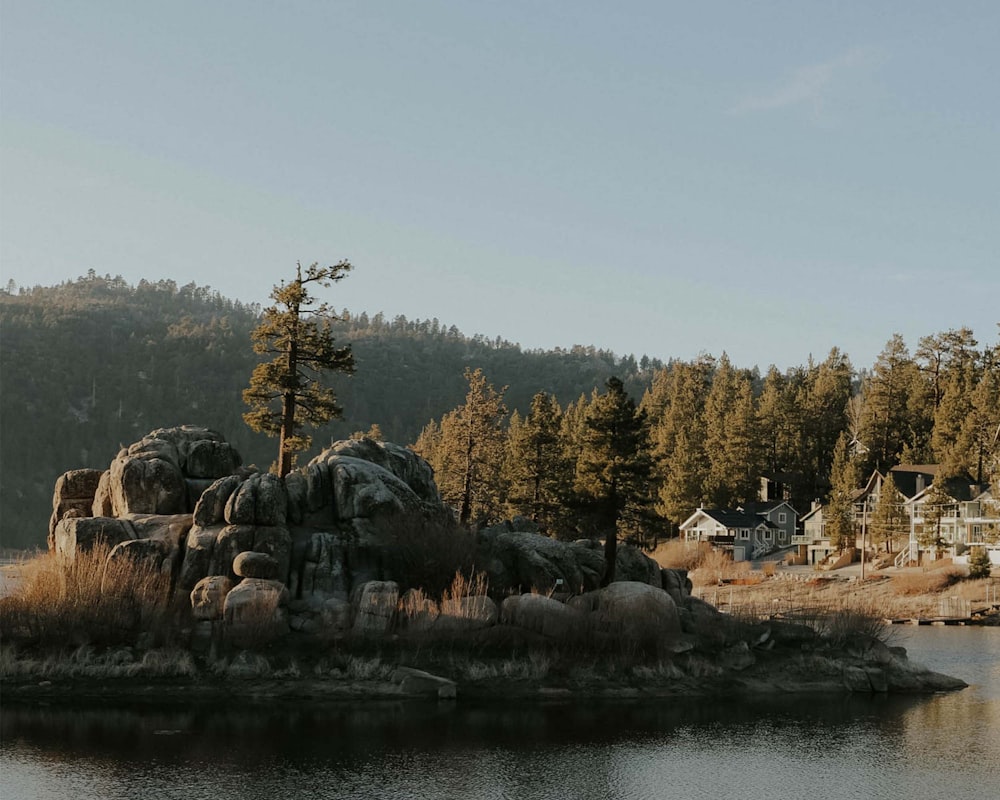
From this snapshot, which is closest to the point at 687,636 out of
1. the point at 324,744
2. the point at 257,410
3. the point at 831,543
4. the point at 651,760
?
the point at 651,760

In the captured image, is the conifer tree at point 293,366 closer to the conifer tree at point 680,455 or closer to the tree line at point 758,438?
the tree line at point 758,438

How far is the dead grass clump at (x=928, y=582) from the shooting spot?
9431 centimetres

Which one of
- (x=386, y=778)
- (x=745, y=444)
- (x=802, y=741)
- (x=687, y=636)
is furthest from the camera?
(x=745, y=444)

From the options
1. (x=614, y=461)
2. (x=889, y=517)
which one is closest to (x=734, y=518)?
(x=889, y=517)

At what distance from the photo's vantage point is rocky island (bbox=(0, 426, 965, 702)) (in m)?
39.9

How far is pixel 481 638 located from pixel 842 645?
1649 centimetres

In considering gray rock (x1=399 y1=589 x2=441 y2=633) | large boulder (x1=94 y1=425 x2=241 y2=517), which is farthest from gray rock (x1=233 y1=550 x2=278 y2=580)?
large boulder (x1=94 y1=425 x2=241 y2=517)

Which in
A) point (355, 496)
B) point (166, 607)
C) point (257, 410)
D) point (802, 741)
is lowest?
point (802, 741)

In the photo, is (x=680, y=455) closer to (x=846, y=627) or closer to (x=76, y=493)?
(x=846, y=627)

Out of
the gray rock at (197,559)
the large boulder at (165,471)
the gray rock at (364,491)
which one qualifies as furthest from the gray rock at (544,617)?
the large boulder at (165,471)

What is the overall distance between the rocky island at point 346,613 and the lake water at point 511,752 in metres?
2.65

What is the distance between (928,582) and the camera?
312 ft

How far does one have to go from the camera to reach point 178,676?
39281mm

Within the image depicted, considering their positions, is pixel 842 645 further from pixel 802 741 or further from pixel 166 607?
pixel 166 607
